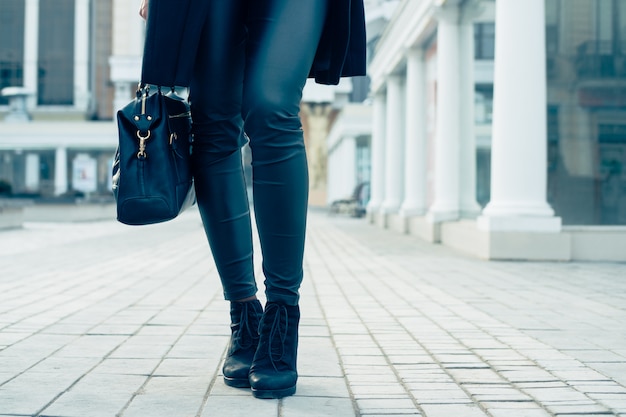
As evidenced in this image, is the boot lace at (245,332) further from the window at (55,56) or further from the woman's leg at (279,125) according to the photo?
the window at (55,56)

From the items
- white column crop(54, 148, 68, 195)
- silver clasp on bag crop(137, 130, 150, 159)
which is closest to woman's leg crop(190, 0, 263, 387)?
silver clasp on bag crop(137, 130, 150, 159)

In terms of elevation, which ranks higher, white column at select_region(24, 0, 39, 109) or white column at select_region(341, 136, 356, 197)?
white column at select_region(24, 0, 39, 109)

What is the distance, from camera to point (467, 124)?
1084cm

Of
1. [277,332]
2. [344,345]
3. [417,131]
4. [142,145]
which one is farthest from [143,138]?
[417,131]

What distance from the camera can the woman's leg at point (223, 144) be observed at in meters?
2.17

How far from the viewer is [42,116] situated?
57312 millimetres

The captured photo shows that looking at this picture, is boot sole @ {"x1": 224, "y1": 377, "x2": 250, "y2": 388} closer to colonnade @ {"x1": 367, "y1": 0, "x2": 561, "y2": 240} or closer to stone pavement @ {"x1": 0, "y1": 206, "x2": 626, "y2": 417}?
stone pavement @ {"x1": 0, "y1": 206, "x2": 626, "y2": 417}

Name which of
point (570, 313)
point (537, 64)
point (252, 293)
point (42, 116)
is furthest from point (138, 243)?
point (42, 116)

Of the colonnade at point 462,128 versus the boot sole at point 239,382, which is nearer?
the boot sole at point 239,382

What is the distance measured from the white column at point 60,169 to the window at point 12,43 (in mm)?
17527

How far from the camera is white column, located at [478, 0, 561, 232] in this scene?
24.9 feet

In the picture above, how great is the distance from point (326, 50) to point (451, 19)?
8.93 metres

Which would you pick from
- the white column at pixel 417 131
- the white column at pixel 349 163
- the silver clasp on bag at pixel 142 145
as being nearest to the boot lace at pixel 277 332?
the silver clasp on bag at pixel 142 145

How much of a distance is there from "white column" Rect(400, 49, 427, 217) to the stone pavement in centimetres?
744
